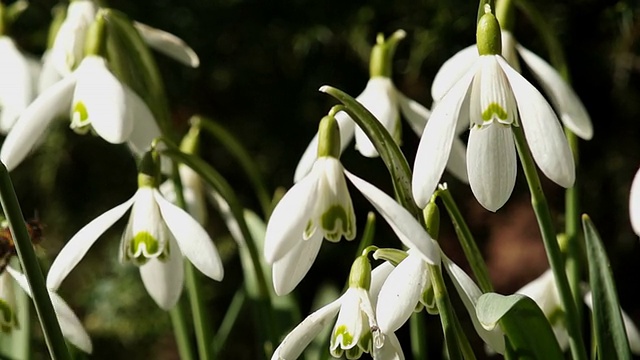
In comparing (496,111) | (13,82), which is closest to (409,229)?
(496,111)

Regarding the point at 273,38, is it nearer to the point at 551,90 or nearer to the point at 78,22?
the point at 78,22

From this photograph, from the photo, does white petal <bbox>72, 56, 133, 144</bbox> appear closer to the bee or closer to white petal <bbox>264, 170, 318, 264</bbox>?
the bee

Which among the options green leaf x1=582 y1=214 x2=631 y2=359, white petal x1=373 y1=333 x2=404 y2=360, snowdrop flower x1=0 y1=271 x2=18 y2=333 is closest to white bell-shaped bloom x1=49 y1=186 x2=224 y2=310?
snowdrop flower x1=0 y1=271 x2=18 y2=333

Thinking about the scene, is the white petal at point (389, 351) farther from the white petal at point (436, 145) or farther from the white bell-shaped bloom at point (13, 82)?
the white bell-shaped bloom at point (13, 82)

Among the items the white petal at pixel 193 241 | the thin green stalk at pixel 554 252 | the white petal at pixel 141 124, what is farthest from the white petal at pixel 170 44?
the thin green stalk at pixel 554 252

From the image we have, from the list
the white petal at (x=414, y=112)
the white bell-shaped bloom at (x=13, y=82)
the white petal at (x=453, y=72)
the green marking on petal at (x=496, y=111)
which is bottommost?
the white petal at (x=414, y=112)

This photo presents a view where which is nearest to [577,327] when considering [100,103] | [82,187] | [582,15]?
[100,103]
